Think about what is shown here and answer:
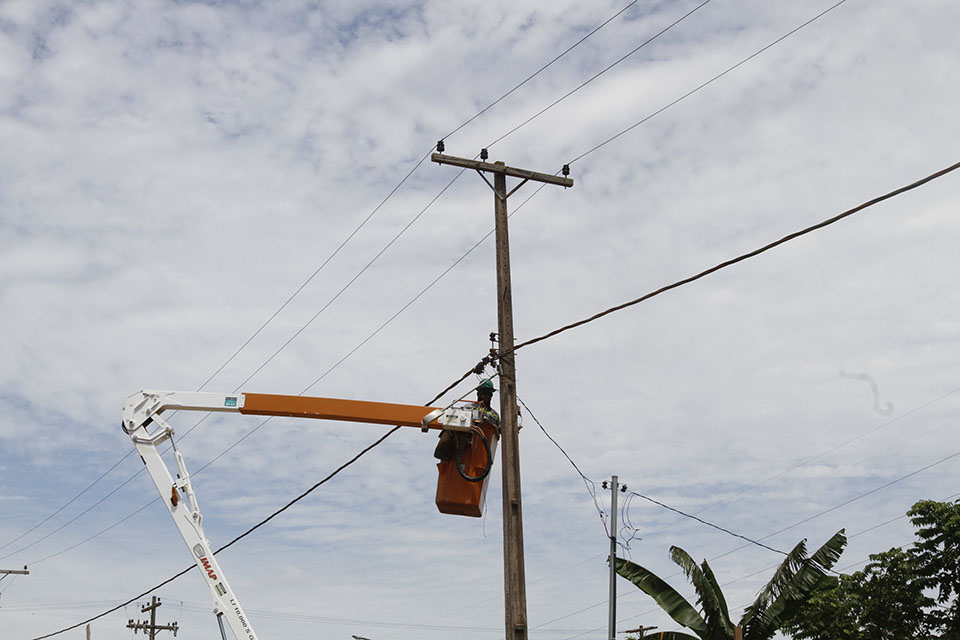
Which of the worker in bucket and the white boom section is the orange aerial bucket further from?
the white boom section

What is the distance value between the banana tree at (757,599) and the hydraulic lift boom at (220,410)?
26.4ft

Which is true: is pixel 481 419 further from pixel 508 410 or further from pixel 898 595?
pixel 898 595

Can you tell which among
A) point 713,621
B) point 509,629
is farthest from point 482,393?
point 713,621

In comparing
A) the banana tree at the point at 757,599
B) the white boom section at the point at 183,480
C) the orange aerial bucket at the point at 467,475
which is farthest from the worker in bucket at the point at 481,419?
the banana tree at the point at 757,599

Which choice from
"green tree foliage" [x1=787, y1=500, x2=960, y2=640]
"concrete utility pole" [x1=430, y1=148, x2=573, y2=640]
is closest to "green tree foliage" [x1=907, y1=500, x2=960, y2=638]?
"green tree foliage" [x1=787, y1=500, x2=960, y2=640]

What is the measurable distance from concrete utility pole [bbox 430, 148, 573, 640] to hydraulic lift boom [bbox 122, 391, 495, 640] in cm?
30

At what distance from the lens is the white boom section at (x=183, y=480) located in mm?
11984

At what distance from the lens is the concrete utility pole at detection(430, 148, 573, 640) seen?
11.5m

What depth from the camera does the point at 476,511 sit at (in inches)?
470

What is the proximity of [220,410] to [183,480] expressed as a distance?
1156 millimetres

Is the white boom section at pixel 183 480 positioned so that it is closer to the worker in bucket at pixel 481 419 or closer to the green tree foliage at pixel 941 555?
the worker in bucket at pixel 481 419

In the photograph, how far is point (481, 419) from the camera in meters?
12.3

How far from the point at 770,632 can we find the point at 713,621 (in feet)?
3.39

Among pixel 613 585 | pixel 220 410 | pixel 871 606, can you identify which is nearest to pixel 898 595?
pixel 871 606
